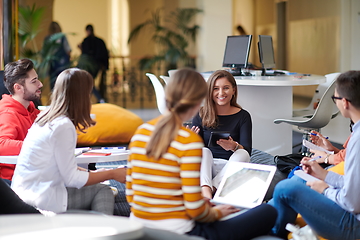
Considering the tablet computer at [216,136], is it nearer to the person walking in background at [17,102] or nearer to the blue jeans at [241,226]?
the blue jeans at [241,226]

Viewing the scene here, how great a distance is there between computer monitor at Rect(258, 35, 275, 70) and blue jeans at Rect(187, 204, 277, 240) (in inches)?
123

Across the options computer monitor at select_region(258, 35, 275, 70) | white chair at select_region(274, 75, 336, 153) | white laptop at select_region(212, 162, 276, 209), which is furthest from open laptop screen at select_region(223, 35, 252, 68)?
white laptop at select_region(212, 162, 276, 209)

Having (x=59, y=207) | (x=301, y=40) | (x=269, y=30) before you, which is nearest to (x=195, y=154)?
(x=59, y=207)

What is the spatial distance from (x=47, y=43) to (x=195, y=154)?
6157 millimetres

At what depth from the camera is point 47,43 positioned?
7.26 meters

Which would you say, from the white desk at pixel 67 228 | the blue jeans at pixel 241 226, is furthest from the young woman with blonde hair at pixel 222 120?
the white desk at pixel 67 228

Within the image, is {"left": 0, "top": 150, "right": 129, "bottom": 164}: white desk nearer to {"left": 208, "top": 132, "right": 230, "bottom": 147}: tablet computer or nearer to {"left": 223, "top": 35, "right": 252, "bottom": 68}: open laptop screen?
{"left": 208, "top": 132, "right": 230, "bottom": 147}: tablet computer

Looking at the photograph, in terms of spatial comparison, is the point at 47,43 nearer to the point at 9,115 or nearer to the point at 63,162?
the point at 9,115

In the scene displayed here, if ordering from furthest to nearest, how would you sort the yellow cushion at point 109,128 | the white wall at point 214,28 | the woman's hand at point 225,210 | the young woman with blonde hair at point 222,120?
1. the white wall at point 214,28
2. the yellow cushion at point 109,128
3. the young woman with blonde hair at point 222,120
4. the woman's hand at point 225,210

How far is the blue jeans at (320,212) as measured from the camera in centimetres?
204

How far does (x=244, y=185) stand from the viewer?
2523mm

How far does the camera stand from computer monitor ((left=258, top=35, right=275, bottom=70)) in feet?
16.2

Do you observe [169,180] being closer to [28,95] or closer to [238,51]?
[28,95]

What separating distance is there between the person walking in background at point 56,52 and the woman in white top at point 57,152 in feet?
16.9
